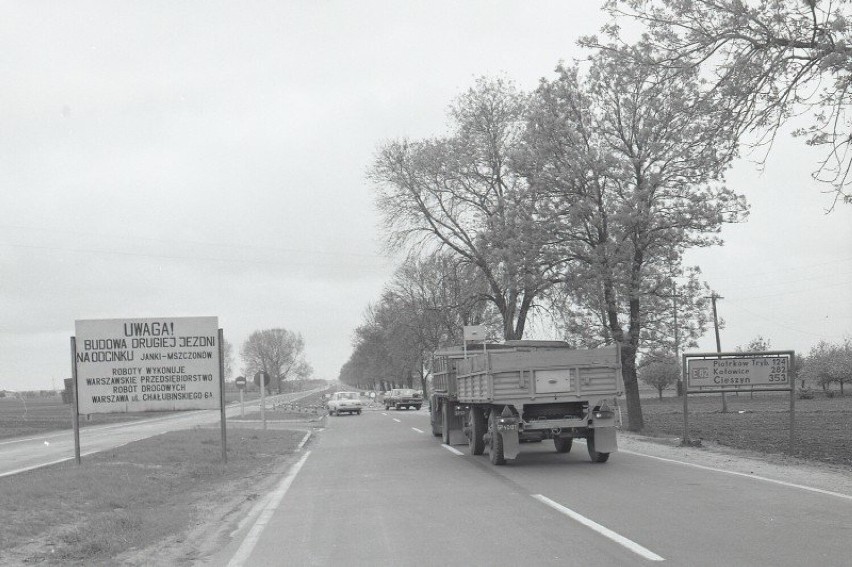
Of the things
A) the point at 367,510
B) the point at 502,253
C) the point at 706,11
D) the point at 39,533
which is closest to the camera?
the point at 39,533

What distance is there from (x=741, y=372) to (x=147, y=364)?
12.9 m

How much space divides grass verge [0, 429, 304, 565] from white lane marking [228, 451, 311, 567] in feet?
1.63

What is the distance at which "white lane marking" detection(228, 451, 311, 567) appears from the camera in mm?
7621

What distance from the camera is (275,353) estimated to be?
502ft

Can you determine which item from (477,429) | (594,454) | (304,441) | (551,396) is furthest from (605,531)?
(304,441)

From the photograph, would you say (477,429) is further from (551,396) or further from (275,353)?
(275,353)

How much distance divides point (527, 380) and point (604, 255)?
982 centimetres

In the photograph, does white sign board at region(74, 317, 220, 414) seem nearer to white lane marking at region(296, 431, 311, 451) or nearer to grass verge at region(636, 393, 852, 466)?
white lane marking at region(296, 431, 311, 451)

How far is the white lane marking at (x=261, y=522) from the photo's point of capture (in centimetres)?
762

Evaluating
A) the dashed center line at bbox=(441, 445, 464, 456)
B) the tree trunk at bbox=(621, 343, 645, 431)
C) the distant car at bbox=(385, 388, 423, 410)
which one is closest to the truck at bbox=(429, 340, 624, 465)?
the dashed center line at bbox=(441, 445, 464, 456)

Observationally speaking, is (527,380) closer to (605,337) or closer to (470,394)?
(470,394)

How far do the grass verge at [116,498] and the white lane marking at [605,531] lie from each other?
14.2 ft

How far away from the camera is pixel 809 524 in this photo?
8.34 metres

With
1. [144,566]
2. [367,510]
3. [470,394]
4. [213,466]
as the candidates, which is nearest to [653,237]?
[470,394]
